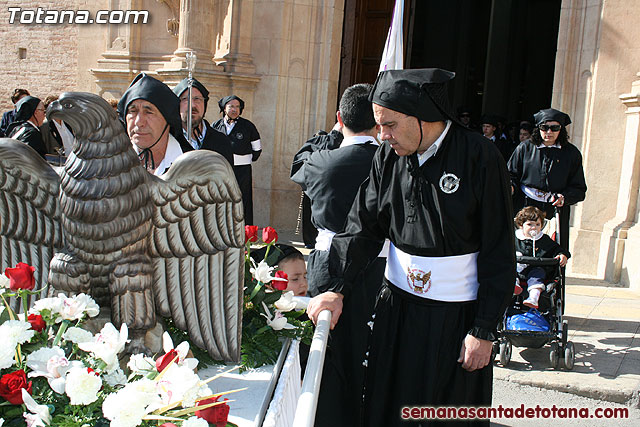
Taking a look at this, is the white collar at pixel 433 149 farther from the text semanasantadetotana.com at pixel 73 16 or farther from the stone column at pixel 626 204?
the text semanasantadetotana.com at pixel 73 16

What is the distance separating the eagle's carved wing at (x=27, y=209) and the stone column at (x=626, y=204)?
7.43 metres

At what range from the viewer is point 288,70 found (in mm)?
10961

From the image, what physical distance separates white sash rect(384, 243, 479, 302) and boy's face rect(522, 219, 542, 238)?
11.6 ft

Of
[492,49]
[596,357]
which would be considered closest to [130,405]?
[596,357]

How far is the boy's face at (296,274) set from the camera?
172 inches

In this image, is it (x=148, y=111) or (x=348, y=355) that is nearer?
(x=148, y=111)

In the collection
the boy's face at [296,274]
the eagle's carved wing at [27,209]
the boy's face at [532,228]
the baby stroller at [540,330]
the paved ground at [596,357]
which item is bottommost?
the paved ground at [596,357]

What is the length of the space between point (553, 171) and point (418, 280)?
182 inches

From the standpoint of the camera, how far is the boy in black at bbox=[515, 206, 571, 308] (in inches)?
239

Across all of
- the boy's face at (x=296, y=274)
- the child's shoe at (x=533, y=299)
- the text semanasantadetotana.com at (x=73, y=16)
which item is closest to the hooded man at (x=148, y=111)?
the boy's face at (x=296, y=274)

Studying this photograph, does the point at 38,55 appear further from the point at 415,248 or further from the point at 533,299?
the point at 415,248

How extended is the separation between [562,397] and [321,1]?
7.43m

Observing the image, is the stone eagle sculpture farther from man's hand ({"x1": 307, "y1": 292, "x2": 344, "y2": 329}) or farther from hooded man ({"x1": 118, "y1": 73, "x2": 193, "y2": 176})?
hooded man ({"x1": 118, "y1": 73, "x2": 193, "y2": 176})

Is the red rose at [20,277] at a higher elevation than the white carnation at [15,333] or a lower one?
higher
